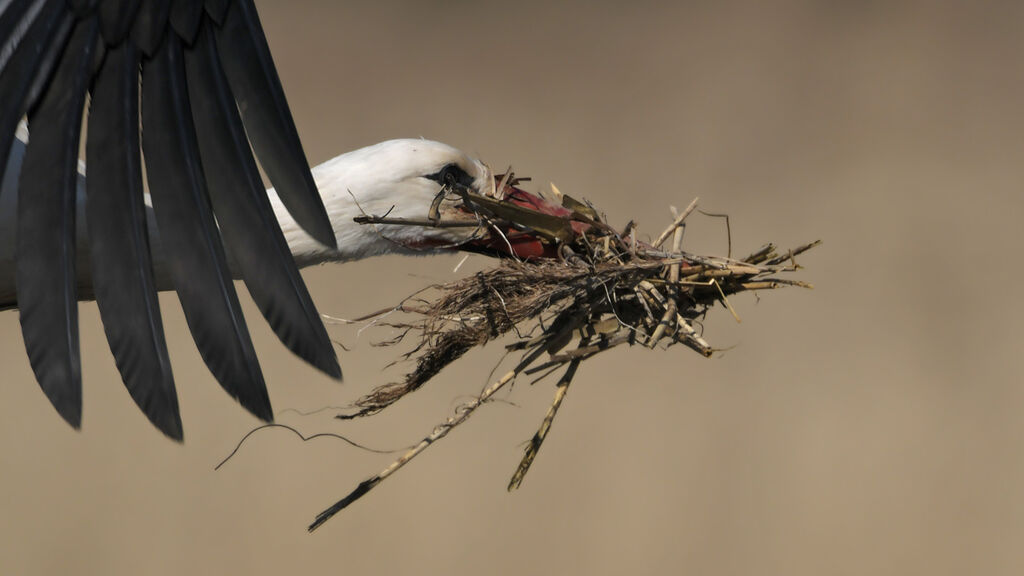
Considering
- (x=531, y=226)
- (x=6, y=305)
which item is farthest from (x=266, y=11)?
(x=531, y=226)

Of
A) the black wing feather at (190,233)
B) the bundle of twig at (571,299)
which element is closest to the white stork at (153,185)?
the black wing feather at (190,233)

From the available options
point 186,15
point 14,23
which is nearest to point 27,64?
point 14,23

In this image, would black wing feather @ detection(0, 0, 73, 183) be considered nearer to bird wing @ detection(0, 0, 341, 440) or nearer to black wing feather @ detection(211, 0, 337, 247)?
bird wing @ detection(0, 0, 341, 440)

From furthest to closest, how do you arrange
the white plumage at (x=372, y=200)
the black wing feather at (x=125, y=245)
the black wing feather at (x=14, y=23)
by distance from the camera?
the white plumage at (x=372, y=200), the black wing feather at (x=14, y=23), the black wing feather at (x=125, y=245)

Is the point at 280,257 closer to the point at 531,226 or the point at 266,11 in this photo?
the point at 531,226

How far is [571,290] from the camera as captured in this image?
1.21 m

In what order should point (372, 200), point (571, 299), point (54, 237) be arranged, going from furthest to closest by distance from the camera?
point (372, 200), point (571, 299), point (54, 237)

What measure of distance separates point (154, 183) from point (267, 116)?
121 mm

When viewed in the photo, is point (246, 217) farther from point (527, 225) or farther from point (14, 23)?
point (527, 225)

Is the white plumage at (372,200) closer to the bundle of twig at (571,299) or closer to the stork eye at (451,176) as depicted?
the stork eye at (451,176)

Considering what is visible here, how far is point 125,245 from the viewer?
895mm

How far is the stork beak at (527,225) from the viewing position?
1254 mm

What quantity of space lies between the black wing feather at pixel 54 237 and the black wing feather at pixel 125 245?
18 mm

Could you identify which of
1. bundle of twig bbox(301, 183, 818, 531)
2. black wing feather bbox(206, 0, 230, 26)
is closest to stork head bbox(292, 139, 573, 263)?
bundle of twig bbox(301, 183, 818, 531)
